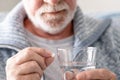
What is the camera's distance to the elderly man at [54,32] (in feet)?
3.40

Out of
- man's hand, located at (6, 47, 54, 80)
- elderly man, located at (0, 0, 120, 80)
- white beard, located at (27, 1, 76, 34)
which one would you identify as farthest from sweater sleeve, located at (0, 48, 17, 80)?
man's hand, located at (6, 47, 54, 80)

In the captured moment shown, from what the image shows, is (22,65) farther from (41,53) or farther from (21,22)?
(21,22)

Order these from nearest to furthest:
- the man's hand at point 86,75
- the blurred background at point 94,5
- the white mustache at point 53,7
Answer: the man's hand at point 86,75
the white mustache at point 53,7
the blurred background at point 94,5

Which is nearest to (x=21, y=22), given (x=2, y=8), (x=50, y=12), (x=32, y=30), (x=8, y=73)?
(x=32, y=30)

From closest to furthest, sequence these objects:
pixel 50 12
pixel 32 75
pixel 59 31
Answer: pixel 32 75, pixel 50 12, pixel 59 31

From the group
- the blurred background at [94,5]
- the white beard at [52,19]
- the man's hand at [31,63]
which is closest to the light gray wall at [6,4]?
the blurred background at [94,5]

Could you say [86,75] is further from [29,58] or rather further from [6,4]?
[6,4]

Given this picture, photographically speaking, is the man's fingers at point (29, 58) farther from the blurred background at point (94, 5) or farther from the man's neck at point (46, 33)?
the blurred background at point (94, 5)

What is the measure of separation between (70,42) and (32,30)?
0.52ft

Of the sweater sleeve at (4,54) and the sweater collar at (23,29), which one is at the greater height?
the sweater collar at (23,29)

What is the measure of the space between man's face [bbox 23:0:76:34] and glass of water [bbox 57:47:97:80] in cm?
29

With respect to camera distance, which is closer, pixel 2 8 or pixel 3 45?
pixel 3 45

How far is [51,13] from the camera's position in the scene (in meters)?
1.02

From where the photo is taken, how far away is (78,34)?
1159 mm
